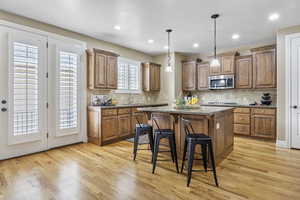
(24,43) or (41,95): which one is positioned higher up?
(24,43)

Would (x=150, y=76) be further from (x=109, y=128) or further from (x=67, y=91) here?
(x=67, y=91)

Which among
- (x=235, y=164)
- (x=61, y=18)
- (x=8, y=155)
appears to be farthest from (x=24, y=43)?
(x=235, y=164)

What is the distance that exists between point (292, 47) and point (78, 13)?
15.4ft

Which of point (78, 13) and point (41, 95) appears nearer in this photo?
point (78, 13)

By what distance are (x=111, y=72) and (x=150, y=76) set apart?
1.74 meters

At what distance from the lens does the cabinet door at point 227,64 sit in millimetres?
5398

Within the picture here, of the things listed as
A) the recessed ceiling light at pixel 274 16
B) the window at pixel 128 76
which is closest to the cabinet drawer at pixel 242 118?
the recessed ceiling light at pixel 274 16

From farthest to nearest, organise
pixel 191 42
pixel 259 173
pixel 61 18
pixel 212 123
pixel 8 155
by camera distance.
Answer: pixel 191 42 → pixel 61 18 → pixel 8 155 → pixel 212 123 → pixel 259 173

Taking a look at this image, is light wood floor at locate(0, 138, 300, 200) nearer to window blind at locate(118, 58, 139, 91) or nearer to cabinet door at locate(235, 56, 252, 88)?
cabinet door at locate(235, 56, 252, 88)

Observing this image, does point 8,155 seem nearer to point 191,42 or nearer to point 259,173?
point 259,173

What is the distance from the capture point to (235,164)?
3027mm

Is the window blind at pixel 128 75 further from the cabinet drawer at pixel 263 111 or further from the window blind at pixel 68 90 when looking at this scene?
the cabinet drawer at pixel 263 111

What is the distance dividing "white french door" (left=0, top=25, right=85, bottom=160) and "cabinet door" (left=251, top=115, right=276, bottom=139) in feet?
15.4

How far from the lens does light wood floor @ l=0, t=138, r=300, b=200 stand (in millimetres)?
2094
